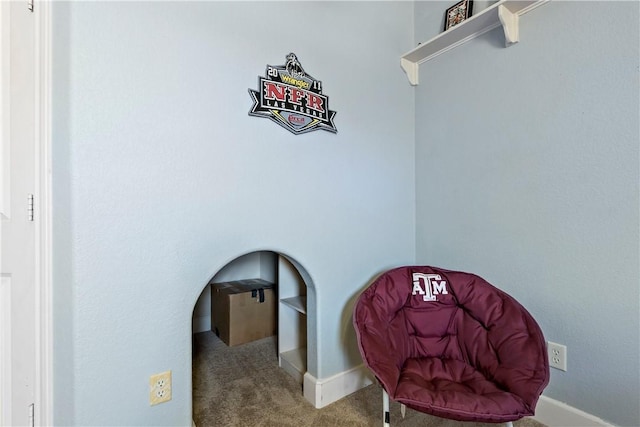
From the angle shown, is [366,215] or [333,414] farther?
[366,215]

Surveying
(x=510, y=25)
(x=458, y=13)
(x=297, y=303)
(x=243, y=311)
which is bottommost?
(x=243, y=311)

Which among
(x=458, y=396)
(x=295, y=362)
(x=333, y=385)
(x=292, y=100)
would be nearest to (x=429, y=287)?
(x=458, y=396)

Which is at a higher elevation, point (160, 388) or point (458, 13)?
point (458, 13)

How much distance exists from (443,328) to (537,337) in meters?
0.44

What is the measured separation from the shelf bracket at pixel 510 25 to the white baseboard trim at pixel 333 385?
2061 millimetres

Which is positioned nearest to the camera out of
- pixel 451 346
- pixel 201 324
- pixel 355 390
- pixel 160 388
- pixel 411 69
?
pixel 160 388

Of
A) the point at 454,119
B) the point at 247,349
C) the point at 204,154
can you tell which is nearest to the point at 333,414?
the point at 247,349

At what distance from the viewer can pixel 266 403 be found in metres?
1.82

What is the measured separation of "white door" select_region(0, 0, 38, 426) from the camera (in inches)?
45.7

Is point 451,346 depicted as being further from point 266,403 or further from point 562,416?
point 266,403

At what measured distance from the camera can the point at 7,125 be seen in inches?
45.7

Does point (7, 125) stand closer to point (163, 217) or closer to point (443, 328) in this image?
point (163, 217)

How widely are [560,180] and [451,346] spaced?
100cm

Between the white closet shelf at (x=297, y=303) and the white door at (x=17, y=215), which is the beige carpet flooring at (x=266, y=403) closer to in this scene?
the white closet shelf at (x=297, y=303)
